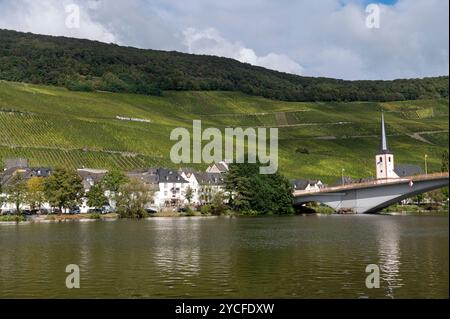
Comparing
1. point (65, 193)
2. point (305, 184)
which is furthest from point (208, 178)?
point (65, 193)

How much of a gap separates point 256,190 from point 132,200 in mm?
22622

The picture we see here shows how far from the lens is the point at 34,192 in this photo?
106 metres

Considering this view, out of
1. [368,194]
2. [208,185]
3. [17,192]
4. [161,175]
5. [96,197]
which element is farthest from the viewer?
[208,185]

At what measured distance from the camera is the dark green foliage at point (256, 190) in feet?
372

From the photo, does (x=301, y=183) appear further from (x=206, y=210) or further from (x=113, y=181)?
(x=113, y=181)

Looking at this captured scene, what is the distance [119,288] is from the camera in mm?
27594

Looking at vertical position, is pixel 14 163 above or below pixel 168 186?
above

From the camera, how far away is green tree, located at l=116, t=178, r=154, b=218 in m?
104

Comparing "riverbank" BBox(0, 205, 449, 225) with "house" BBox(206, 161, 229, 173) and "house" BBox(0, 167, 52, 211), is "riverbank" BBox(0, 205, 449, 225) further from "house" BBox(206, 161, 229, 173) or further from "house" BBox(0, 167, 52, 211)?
"house" BBox(206, 161, 229, 173)

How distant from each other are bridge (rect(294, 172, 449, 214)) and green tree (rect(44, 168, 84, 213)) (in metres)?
41.1

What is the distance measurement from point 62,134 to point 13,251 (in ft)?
361

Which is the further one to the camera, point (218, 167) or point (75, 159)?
point (218, 167)

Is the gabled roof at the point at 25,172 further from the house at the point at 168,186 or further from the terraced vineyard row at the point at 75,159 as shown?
the house at the point at 168,186

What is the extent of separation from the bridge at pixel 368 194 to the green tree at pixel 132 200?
30.9 m
